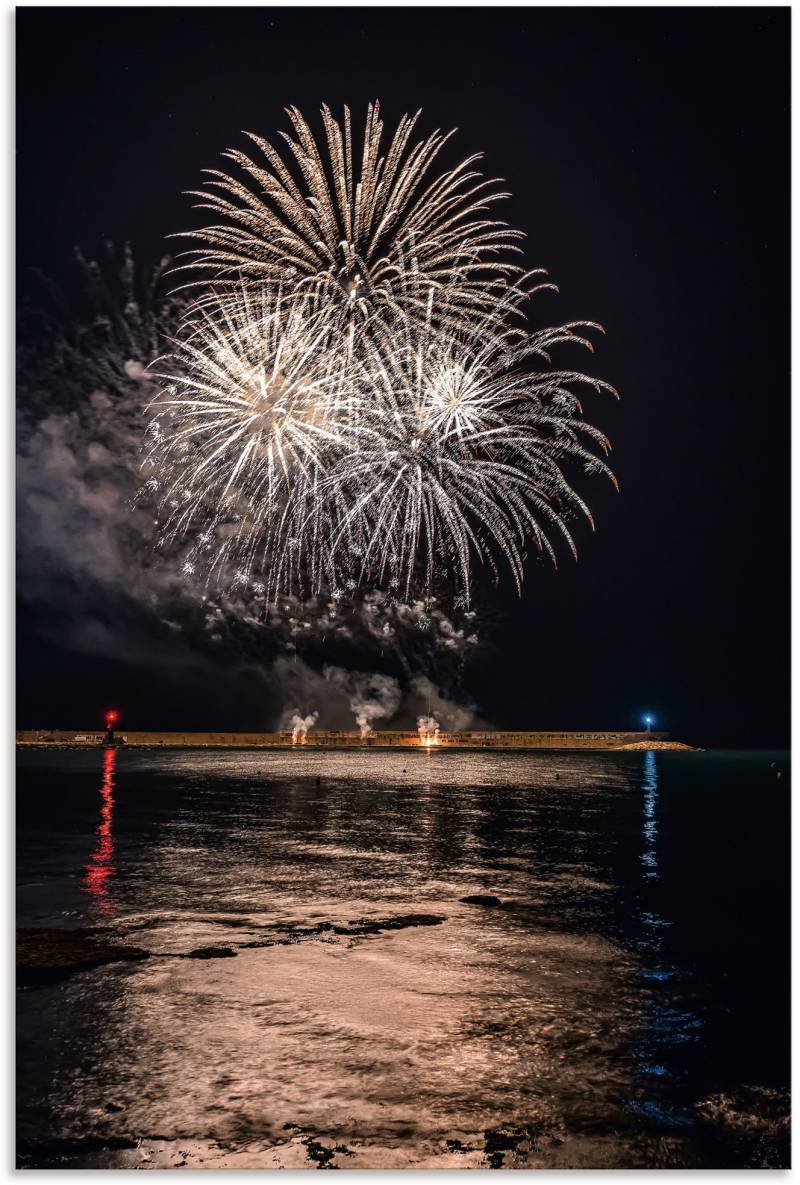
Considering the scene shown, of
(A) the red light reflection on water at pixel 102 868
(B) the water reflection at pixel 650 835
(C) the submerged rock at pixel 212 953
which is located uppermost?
(C) the submerged rock at pixel 212 953

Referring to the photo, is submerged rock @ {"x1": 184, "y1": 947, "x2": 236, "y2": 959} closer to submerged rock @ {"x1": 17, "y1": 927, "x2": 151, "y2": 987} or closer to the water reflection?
submerged rock @ {"x1": 17, "y1": 927, "x2": 151, "y2": 987}

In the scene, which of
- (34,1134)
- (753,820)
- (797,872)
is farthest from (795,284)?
(753,820)

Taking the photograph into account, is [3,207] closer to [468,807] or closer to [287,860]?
[287,860]

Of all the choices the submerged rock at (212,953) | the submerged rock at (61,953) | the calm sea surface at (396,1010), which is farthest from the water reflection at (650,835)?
the submerged rock at (61,953)

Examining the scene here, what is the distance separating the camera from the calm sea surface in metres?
10.6

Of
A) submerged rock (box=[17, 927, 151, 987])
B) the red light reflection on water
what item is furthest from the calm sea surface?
the red light reflection on water

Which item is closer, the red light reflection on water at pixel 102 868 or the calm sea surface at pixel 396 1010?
the calm sea surface at pixel 396 1010

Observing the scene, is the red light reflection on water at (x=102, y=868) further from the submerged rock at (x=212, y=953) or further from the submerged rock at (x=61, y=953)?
the submerged rock at (x=212, y=953)

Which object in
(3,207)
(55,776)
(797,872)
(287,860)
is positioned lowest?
(55,776)

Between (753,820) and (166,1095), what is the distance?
53.4 meters

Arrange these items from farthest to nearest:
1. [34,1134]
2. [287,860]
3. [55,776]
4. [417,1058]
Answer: [55,776]
[287,860]
[417,1058]
[34,1134]

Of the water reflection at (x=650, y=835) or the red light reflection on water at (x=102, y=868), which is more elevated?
the red light reflection on water at (x=102, y=868)

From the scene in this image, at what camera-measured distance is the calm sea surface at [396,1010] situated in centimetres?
1057

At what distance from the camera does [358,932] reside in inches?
805
